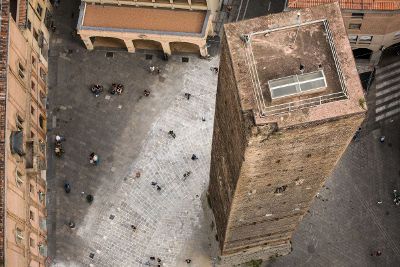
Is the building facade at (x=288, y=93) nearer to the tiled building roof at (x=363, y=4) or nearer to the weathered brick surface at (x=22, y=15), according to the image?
the tiled building roof at (x=363, y=4)

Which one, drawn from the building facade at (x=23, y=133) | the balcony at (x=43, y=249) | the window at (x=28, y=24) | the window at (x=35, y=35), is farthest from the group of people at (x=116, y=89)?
the balcony at (x=43, y=249)

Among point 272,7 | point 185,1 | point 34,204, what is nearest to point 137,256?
point 34,204

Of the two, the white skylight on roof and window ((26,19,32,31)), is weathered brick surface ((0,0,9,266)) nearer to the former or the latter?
window ((26,19,32,31))

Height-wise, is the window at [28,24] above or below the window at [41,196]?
above

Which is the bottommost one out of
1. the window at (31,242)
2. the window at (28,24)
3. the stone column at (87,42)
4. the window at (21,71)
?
the window at (31,242)

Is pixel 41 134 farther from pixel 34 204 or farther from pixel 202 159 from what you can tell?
pixel 202 159
